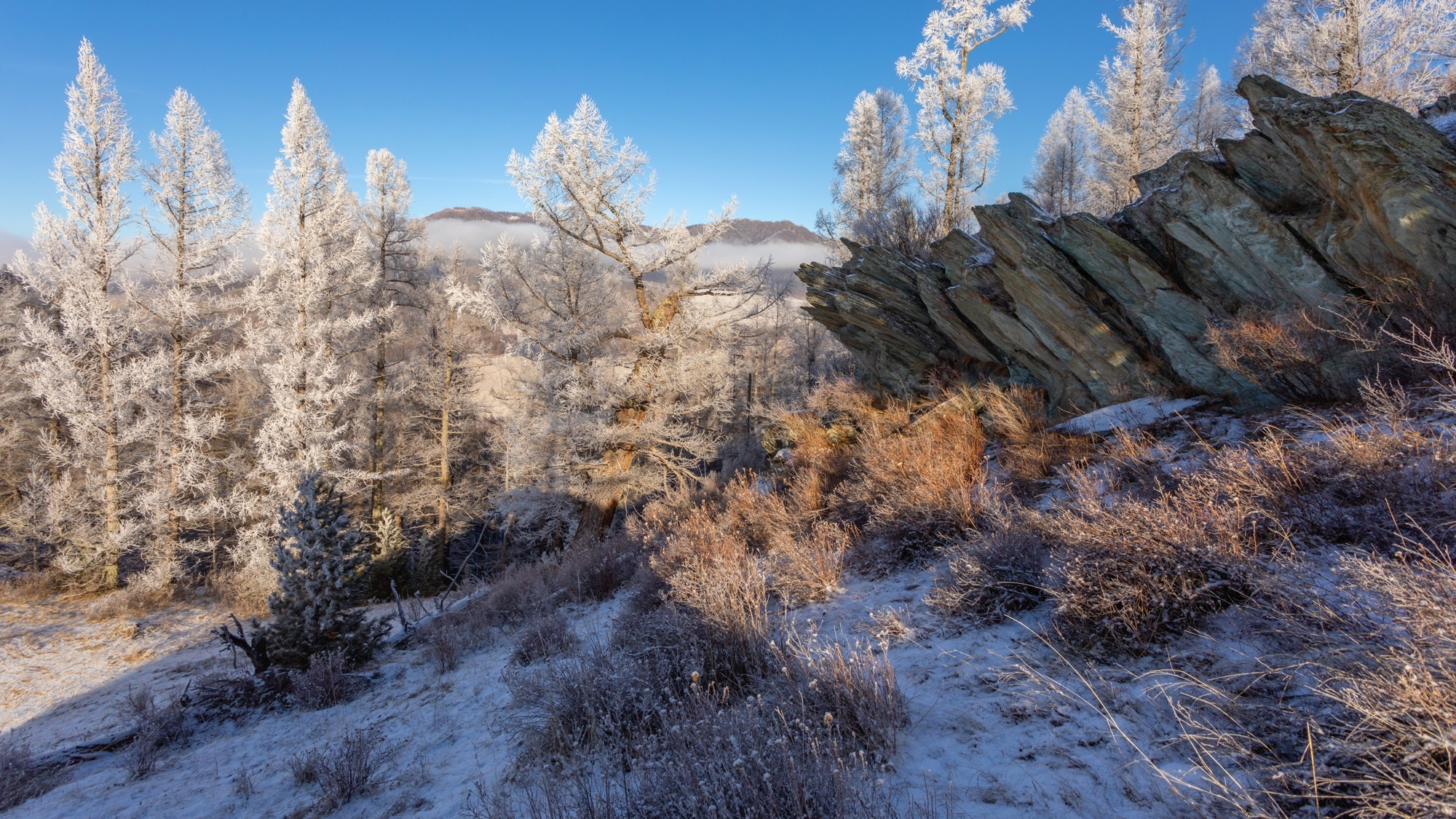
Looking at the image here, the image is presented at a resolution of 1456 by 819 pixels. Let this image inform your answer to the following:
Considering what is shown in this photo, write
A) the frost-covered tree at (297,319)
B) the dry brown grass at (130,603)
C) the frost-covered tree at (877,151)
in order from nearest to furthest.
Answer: the dry brown grass at (130,603)
the frost-covered tree at (297,319)
the frost-covered tree at (877,151)

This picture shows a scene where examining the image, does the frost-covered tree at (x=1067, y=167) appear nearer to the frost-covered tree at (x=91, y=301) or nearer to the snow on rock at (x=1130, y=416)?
the snow on rock at (x=1130, y=416)

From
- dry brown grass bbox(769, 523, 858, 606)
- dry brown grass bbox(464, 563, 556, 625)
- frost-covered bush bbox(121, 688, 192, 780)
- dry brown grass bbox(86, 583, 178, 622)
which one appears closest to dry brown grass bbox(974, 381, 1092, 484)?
dry brown grass bbox(769, 523, 858, 606)

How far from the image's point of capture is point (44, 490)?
1380 centimetres

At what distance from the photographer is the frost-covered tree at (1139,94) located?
16.6 m

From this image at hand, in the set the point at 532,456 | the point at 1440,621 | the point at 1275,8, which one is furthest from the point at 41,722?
the point at 1275,8

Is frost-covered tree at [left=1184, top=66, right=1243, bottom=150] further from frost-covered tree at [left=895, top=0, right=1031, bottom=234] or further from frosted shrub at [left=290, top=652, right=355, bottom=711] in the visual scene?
frosted shrub at [left=290, top=652, right=355, bottom=711]

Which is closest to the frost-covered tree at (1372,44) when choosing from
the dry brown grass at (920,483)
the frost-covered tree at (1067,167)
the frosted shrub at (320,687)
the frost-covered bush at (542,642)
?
the frost-covered tree at (1067,167)

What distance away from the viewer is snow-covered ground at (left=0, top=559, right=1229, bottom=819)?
82.9 inches

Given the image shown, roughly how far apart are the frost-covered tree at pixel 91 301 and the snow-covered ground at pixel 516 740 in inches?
223

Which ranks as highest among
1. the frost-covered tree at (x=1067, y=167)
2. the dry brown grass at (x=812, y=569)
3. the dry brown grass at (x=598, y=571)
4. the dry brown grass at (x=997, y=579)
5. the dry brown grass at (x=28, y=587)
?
the frost-covered tree at (x=1067, y=167)

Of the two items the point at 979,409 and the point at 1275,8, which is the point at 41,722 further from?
the point at 1275,8

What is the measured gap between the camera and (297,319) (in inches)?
529

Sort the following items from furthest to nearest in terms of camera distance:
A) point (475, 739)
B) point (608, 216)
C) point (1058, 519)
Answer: point (608, 216) → point (475, 739) → point (1058, 519)

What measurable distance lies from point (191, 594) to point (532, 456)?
26.1 feet
